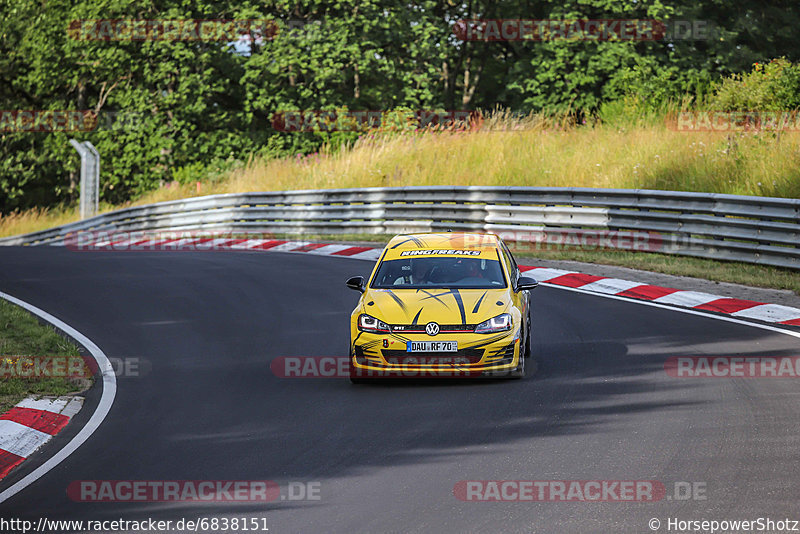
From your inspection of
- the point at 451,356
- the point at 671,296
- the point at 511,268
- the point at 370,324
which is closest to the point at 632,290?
the point at 671,296

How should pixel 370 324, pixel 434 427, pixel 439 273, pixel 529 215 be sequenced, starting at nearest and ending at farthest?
pixel 434 427 < pixel 370 324 < pixel 439 273 < pixel 529 215

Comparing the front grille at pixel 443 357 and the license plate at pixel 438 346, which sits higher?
the license plate at pixel 438 346

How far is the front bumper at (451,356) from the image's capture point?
415 inches

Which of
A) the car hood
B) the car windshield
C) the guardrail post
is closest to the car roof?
the car windshield

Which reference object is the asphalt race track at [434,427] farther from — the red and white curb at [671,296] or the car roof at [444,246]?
the car roof at [444,246]

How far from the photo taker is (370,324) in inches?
424

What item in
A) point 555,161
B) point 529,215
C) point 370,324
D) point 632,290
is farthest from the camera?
point 555,161

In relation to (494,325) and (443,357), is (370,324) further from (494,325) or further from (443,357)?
(494,325)

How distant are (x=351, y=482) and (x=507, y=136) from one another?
22002 millimetres

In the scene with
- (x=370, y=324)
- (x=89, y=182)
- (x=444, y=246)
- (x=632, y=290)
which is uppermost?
(x=444, y=246)

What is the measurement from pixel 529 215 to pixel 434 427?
1386 centimetres

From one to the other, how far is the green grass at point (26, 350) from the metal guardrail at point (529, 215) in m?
10.8

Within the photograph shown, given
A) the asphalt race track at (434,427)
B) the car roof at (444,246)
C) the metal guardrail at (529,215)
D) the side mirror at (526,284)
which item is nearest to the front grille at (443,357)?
the asphalt race track at (434,427)

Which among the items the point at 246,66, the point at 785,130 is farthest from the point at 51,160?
the point at 785,130
